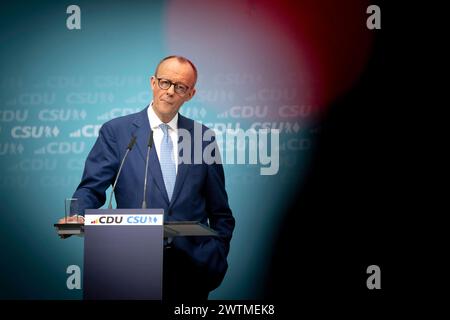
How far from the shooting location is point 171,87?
18.7 ft

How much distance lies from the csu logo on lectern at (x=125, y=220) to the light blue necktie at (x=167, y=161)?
1388 mm

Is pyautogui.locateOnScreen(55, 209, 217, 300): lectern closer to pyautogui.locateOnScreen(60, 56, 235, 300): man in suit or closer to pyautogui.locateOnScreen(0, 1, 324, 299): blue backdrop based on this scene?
pyautogui.locateOnScreen(60, 56, 235, 300): man in suit

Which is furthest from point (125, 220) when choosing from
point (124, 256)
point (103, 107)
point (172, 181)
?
point (103, 107)

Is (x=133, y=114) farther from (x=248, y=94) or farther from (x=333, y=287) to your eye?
(x=333, y=287)

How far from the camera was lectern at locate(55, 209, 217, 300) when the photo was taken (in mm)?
4156

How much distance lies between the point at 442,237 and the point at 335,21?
1.86m

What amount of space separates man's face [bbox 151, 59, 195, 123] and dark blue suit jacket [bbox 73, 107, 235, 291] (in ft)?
0.45

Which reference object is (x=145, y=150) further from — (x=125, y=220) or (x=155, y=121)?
(x=125, y=220)

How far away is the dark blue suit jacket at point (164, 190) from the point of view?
5.43 m

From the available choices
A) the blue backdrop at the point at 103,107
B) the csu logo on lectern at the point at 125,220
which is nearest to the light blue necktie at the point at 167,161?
the blue backdrop at the point at 103,107

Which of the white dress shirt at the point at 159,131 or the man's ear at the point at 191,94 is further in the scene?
the man's ear at the point at 191,94

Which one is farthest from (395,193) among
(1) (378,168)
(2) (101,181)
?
(2) (101,181)

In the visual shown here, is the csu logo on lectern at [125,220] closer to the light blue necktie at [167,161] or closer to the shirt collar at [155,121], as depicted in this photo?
the light blue necktie at [167,161]

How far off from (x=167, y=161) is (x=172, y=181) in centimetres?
16
